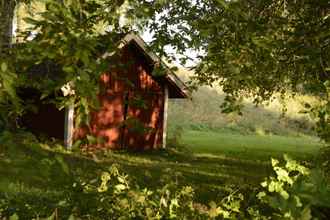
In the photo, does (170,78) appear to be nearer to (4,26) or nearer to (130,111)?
(130,111)

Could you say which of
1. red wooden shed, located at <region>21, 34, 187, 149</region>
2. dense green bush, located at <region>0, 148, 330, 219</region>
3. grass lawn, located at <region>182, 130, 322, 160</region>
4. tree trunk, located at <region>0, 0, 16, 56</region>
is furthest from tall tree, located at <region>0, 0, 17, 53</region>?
grass lawn, located at <region>182, 130, 322, 160</region>

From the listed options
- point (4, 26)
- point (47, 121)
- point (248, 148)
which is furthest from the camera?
point (248, 148)

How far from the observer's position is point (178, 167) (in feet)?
62.1

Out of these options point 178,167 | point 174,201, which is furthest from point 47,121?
point 174,201

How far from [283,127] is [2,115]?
140ft

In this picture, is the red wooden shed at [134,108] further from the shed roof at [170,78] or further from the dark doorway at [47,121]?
the dark doorway at [47,121]

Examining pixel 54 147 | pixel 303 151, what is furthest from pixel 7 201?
pixel 303 151

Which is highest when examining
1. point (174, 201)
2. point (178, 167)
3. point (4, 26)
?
point (4, 26)

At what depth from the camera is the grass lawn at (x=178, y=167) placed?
12.6 meters

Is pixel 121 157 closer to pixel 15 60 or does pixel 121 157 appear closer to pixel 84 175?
pixel 84 175

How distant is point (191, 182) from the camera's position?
15.4 metres

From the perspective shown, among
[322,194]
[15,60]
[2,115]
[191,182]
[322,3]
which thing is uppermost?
[322,3]

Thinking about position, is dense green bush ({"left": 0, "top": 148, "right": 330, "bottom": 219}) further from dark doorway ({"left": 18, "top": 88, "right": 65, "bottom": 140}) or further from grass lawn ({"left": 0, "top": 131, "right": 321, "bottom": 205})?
dark doorway ({"left": 18, "top": 88, "right": 65, "bottom": 140})

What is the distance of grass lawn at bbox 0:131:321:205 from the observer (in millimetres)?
12573
